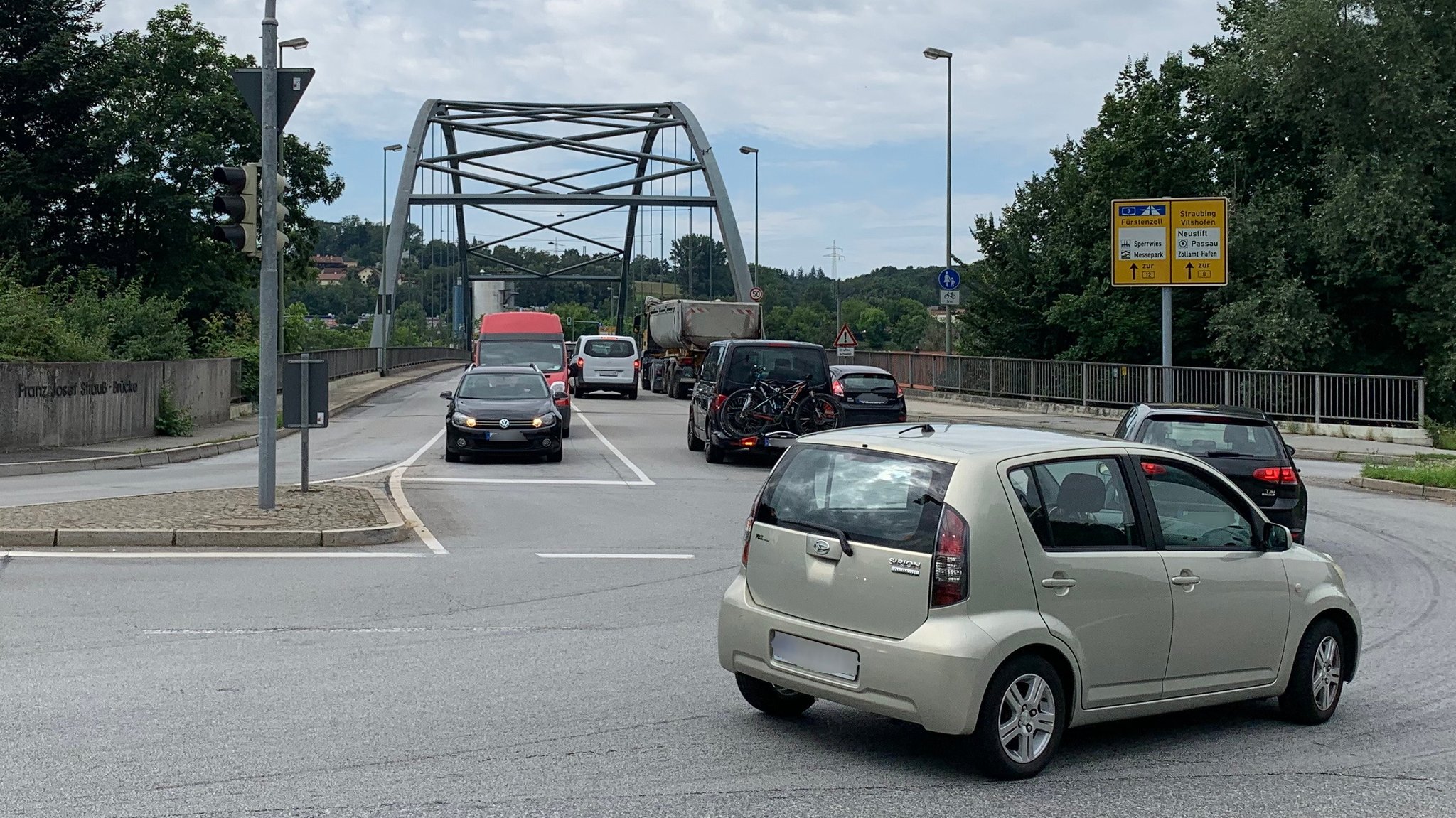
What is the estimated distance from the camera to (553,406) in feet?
71.4

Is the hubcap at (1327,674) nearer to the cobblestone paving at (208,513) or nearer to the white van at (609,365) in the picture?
the cobblestone paving at (208,513)

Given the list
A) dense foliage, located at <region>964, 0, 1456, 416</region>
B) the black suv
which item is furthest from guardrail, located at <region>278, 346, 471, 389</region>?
dense foliage, located at <region>964, 0, 1456, 416</region>

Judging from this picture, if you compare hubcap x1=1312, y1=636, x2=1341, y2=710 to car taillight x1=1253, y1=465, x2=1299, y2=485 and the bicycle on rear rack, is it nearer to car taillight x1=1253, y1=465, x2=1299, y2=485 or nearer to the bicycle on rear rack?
car taillight x1=1253, y1=465, x2=1299, y2=485

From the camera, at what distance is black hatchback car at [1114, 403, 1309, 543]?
1214 centimetres

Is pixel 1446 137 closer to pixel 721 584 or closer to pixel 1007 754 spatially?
pixel 721 584

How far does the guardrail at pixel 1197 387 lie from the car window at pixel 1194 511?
20209 mm

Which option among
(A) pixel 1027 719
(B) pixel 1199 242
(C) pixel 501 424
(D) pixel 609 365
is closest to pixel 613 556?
(A) pixel 1027 719

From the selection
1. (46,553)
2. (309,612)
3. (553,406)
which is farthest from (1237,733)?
(553,406)

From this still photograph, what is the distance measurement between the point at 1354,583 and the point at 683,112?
68.8 m

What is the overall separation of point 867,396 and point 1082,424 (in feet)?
30.1

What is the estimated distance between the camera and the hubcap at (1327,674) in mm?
6770

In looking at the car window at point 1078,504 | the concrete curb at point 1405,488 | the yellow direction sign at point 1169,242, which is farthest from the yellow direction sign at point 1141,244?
the car window at point 1078,504

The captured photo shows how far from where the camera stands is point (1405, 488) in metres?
19.8

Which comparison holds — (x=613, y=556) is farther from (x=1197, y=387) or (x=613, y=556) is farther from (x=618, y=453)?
(x=1197, y=387)
